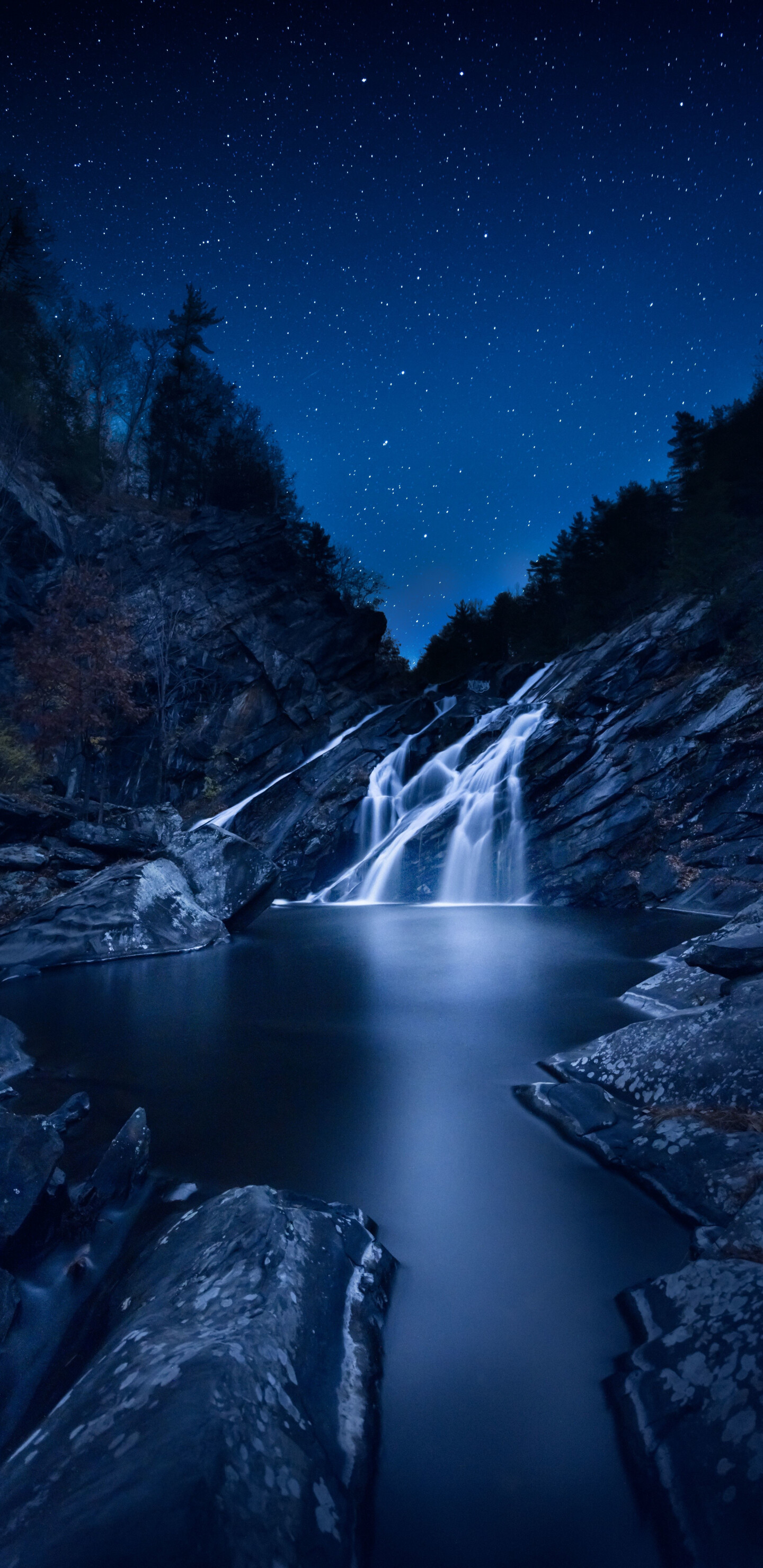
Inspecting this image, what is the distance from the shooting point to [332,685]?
36875 mm

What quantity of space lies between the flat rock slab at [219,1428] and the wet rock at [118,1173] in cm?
87

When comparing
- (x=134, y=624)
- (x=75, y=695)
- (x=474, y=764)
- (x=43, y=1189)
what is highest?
(x=134, y=624)

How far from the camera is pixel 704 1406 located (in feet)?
6.59

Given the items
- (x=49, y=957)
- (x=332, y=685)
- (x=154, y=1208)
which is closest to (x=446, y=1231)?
(x=154, y=1208)

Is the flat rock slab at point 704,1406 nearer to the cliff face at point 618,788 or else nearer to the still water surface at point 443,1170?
the still water surface at point 443,1170

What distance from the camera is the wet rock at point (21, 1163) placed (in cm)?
305

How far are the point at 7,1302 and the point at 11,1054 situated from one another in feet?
14.2

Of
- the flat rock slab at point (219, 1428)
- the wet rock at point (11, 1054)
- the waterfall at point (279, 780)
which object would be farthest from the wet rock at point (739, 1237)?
the waterfall at point (279, 780)

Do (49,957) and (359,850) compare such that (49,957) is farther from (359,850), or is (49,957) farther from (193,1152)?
(359,850)

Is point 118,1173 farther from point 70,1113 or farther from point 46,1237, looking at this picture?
point 70,1113

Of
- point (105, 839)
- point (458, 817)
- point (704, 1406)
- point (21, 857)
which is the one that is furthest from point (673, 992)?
point (458, 817)

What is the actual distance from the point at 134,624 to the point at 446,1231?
117 feet

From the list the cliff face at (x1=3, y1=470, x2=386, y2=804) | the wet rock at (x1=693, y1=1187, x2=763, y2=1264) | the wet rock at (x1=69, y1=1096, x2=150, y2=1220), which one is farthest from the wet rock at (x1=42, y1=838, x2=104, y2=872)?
the cliff face at (x1=3, y1=470, x2=386, y2=804)

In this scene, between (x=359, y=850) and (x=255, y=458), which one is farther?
(x=255, y=458)
